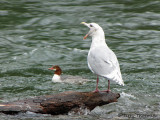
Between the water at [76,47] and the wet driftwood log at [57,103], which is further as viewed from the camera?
the water at [76,47]

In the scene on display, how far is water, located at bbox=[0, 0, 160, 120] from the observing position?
833 cm

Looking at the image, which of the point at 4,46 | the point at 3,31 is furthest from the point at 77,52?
the point at 3,31

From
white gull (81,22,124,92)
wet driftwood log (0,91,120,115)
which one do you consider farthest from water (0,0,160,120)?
white gull (81,22,124,92)

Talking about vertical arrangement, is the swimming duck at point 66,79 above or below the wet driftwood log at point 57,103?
below

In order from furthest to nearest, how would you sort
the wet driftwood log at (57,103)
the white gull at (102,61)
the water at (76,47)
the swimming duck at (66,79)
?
the swimming duck at (66,79) < the water at (76,47) < the white gull at (102,61) < the wet driftwood log at (57,103)

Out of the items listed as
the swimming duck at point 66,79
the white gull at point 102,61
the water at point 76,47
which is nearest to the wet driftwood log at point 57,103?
the water at point 76,47

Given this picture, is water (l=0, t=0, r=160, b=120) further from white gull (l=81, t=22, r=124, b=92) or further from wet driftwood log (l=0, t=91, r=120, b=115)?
white gull (l=81, t=22, r=124, b=92)

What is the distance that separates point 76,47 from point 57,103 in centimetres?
726

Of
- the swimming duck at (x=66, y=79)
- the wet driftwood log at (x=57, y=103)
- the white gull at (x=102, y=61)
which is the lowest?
the swimming duck at (x=66, y=79)

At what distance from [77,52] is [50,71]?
1.96 meters

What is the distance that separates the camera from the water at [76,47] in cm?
833

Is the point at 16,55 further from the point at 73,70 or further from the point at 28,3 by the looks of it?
the point at 28,3

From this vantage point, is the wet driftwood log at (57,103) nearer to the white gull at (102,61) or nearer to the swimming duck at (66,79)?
the white gull at (102,61)

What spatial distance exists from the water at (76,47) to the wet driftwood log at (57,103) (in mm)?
141
